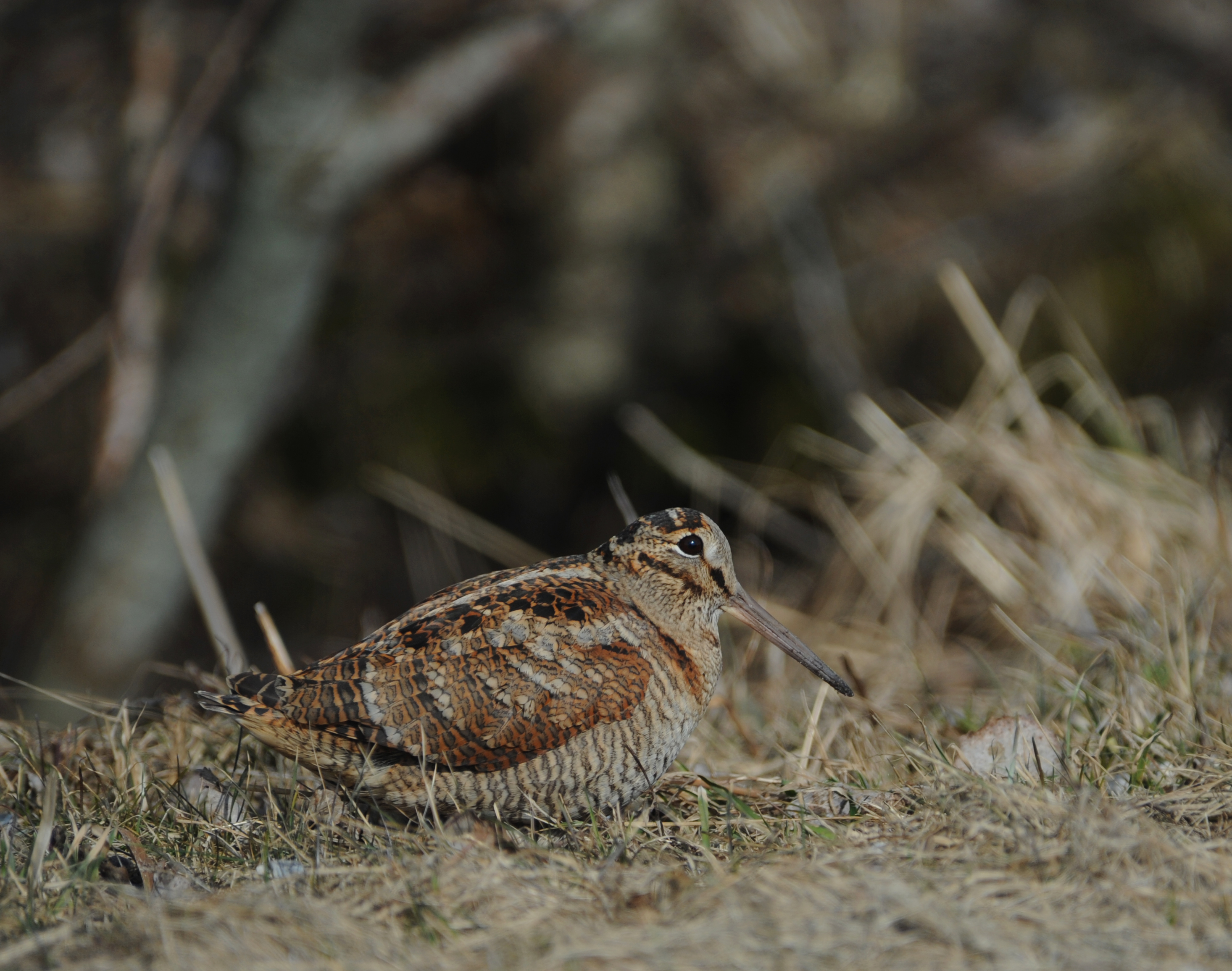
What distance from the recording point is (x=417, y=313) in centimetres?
730

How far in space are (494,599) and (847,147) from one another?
570cm

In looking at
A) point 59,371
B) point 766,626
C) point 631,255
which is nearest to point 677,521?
point 766,626

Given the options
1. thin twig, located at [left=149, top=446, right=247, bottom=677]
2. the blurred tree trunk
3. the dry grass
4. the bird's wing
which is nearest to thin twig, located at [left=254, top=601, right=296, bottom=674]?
thin twig, located at [left=149, top=446, right=247, bottom=677]

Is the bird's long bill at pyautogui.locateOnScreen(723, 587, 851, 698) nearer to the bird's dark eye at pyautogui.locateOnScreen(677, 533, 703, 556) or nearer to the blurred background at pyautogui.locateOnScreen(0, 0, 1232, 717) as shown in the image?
the bird's dark eye at pyautogui.locateOnScreen(677, 533, 703, 556)

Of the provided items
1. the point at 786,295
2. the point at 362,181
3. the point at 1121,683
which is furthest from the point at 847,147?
the point at 1121,683

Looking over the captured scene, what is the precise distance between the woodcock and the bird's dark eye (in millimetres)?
265

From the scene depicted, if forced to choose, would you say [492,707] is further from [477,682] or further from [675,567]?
[675,567]

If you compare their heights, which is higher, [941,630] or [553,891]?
[553,891]

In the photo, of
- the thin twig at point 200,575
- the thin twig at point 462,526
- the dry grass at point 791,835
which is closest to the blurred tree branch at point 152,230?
the thin twig at point 200,575

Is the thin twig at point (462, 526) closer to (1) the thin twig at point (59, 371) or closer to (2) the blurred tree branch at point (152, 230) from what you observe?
(2) the blurred tree branch at point (152, 230)

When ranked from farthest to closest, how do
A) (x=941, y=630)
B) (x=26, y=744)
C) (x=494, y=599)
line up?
(x=941, y=630) < (x=26, y=744) < (x=494, y=599)

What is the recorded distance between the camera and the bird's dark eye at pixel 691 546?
117 inches

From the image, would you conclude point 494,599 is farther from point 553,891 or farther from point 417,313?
point 417,313

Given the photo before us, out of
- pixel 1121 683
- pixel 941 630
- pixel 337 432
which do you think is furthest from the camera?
pixel 337 432
